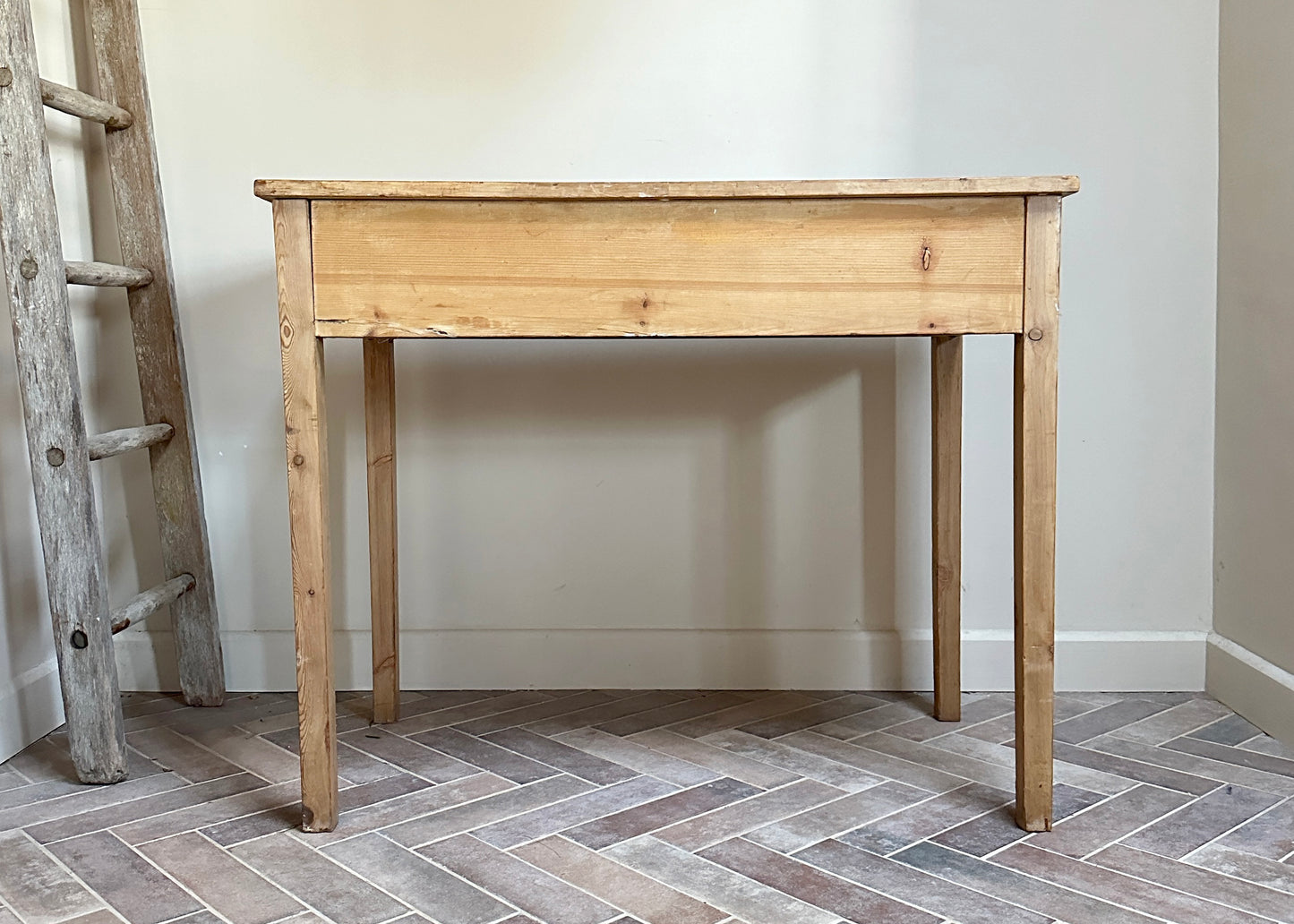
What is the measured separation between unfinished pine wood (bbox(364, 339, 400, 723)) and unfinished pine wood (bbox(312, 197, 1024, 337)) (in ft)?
1.85

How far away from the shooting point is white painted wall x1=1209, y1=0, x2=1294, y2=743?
207 cm

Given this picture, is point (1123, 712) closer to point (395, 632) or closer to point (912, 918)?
point (912, 918)

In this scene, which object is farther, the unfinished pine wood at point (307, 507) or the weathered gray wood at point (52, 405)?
the weathered gray wood at point (52, 405)

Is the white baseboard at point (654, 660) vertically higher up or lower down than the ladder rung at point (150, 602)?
lower down

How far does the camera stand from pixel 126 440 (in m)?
2.13

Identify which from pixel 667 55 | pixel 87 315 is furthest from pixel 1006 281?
pixel 87 315

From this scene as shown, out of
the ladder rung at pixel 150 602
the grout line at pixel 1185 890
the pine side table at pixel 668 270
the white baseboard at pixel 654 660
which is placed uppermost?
the pine side table at pixel 668 270

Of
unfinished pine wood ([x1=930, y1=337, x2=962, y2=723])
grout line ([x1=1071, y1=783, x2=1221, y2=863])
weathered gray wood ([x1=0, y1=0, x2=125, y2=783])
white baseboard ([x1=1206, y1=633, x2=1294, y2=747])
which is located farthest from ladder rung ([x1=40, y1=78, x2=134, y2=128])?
white baseboard ([x1=1206, y1=633, x2=1294, y2=747])

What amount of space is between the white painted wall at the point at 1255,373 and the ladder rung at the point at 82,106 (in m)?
Answer: 2.20

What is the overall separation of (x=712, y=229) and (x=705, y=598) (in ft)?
3.50

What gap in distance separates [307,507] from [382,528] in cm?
54

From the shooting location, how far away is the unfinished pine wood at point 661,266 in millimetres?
1582

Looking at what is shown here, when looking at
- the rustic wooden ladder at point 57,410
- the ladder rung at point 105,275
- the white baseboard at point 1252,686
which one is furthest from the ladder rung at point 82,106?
the white baseboard at point 1252,686

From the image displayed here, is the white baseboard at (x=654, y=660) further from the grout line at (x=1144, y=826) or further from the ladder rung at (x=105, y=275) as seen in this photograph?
the ladder rung at (x=105, y=275)
